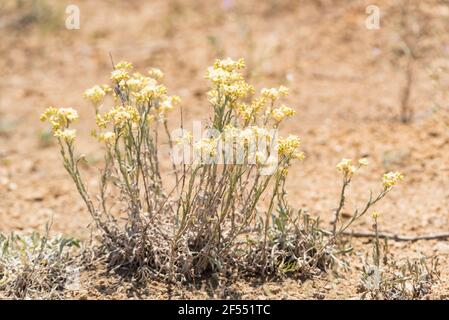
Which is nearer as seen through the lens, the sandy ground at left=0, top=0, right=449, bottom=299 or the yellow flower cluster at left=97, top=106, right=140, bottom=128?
the yellow flower cluster at left=97, top=106, right=140, bottom=128

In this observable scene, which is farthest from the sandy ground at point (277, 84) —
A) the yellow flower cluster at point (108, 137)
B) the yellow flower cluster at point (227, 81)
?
the yellow flower cluster at point (227, 81)

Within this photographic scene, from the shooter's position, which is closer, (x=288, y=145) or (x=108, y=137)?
(x=288, y=145)

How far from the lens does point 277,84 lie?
566 cm

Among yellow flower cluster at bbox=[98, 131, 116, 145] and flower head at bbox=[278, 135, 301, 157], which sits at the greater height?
yellow flower cluster at bbox=[98, 131, 116, 145]

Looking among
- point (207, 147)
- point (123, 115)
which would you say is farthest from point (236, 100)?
point (123, 115)

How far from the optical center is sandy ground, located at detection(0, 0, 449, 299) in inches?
152

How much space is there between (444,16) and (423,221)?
3.01 metres

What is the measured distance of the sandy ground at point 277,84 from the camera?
3857 mm

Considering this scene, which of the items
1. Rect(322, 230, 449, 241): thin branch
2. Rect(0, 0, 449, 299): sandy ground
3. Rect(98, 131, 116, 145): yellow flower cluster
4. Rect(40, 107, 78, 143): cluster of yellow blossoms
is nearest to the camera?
Rect(40, 107, 78, 143): cluster of yellow blossoms

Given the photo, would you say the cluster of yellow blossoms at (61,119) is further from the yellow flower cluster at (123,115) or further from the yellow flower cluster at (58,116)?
the yellow flower cluster at (123,115)

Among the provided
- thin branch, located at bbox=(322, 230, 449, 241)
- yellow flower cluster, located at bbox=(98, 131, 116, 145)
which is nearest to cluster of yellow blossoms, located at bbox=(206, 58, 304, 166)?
yellow flower cluster, located at bbox=(98, 131, 116, 145)

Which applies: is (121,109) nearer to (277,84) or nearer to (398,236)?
(398,236)

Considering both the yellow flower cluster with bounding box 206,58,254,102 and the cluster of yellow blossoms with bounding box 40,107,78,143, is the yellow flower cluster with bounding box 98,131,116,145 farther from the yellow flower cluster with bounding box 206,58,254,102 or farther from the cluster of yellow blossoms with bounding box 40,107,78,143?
the yellow flower cluster with bounding box 206,58,254,102
